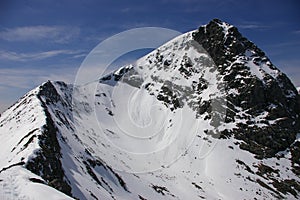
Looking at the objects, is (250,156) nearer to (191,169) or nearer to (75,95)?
(191,169)

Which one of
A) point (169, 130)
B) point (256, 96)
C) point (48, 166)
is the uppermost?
point (169, 130)

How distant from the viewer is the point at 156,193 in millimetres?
45281

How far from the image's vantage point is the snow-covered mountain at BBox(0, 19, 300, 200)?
31.2 metres

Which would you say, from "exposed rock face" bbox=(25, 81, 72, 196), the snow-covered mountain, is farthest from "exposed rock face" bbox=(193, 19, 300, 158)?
"exposed rock face" bbox=(25, 81, 72, 196)

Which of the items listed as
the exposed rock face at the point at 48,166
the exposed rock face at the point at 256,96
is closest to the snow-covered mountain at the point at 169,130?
the exposed rock face at the point at 48,166

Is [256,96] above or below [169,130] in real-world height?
below

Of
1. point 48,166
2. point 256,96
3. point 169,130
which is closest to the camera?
point 48,166

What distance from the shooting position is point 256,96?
97188mm

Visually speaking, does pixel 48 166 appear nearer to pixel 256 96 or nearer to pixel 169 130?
pixel 169 130

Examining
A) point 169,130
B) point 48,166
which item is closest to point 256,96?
point 169,130

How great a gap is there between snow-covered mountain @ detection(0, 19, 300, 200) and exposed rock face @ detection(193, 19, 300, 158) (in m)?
0.41

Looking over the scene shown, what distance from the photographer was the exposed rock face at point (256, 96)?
85.4 meters

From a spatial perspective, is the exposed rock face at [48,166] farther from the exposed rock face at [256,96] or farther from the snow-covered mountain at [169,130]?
the exposed rock face at [256,96]

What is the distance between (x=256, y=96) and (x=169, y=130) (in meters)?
35.8
